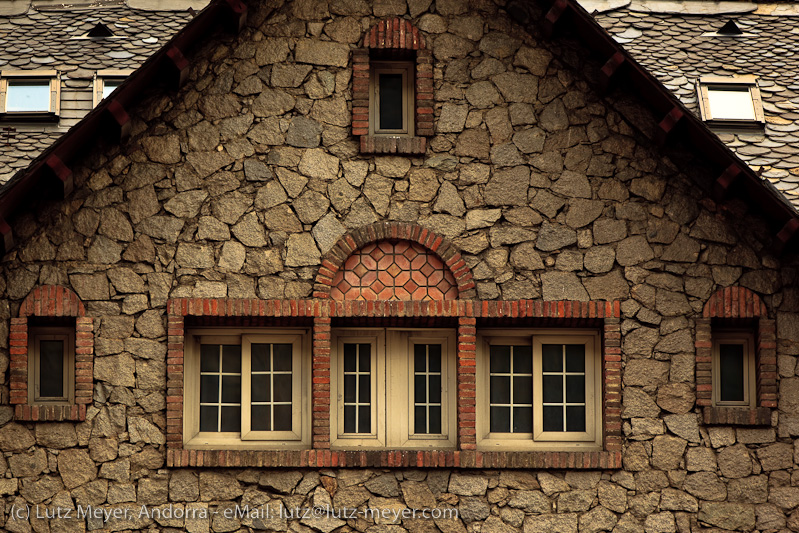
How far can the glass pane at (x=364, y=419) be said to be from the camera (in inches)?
449

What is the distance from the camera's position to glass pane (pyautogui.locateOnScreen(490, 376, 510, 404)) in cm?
1152

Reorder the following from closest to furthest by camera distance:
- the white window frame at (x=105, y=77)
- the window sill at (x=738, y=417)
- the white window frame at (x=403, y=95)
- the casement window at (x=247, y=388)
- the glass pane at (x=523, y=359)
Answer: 1. the window sill at (x=738, y=417)
2. the casement window at (x=247, y=388)
3. the glass pane at (x=523, y=359)
4. the white window frame at (x=403, y=95)
5. the white window frame at (x=105, y=77)

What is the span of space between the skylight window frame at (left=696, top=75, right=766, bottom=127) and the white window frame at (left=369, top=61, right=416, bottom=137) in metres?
4.21

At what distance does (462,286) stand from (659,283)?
6.66 feet

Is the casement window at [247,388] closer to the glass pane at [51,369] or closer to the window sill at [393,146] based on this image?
the glass pane at [51,369]

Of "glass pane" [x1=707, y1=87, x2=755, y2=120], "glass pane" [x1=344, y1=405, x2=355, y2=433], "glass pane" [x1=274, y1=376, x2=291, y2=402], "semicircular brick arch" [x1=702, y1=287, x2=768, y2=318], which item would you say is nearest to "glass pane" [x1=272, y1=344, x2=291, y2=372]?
"glass pane" [x1=274, y1=376, x2=291, y2=402]

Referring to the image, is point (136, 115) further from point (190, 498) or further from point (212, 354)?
point (190, 498)

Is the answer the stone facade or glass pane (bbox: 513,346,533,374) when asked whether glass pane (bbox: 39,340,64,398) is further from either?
glass pane (bbox: 513,346,533,374)

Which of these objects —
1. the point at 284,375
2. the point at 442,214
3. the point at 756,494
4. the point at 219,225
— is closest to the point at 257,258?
the point at 219,225

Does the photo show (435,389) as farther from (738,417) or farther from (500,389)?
(738,417)

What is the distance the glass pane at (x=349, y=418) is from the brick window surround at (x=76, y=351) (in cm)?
258

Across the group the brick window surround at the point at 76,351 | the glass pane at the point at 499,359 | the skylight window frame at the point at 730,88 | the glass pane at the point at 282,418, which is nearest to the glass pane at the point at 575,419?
the glass pane at the point at 499,359

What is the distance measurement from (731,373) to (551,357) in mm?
1861

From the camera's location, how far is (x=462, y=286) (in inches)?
444
